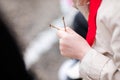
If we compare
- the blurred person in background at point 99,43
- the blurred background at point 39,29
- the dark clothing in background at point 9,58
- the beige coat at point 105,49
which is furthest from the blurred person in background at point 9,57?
the blurred background at point 39,29

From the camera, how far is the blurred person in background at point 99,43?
931 millimetres

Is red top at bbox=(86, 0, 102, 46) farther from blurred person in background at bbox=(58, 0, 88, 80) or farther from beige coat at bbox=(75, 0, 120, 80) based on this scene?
blurred person in background at bbox=(58, 0, 88, 80)

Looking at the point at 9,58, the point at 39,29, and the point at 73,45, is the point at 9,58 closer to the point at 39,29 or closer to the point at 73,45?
the point at 73,45

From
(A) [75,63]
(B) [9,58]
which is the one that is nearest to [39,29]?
(A) [75,63]

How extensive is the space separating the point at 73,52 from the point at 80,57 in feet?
0.11

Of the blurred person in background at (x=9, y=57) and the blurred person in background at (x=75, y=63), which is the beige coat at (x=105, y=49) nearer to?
the blurred person in background at (x=9, y=57)

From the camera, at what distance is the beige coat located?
0.92 meters

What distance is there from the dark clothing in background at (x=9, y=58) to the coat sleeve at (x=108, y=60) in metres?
0.60

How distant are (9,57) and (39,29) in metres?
1.74

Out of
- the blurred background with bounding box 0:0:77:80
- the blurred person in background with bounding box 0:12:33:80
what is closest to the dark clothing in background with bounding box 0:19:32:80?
the blurred person in background with bounding box 0:12:33:80

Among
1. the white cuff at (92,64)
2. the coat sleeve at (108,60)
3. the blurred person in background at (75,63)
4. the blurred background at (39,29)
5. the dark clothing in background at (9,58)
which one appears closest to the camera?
the coat sleeve at (108,60)

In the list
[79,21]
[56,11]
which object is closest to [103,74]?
[79,21]

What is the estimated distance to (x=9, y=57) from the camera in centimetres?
163

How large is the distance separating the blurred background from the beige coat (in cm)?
141
